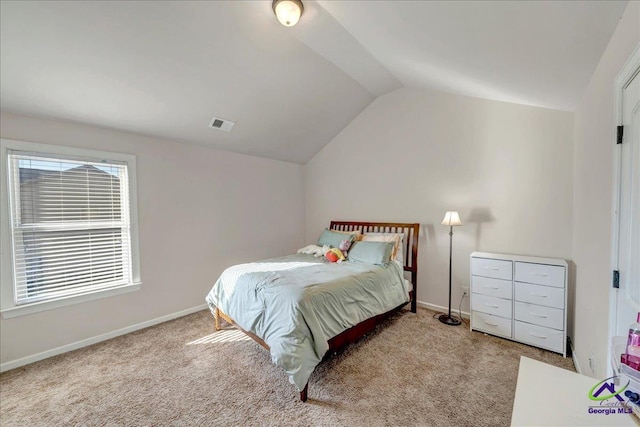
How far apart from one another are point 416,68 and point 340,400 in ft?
10.2

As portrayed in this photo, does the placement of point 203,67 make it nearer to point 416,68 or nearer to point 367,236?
point 416,68

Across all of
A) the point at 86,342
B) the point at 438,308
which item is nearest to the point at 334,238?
the point at 438,308

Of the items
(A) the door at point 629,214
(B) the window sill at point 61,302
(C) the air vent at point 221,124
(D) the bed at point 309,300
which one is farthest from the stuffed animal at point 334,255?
(A) the door at point 629,214

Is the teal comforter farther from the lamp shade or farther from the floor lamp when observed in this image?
the lamp shade

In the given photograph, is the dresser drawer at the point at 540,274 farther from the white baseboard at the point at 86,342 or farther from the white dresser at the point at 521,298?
the white baseboard at the point at 86,342

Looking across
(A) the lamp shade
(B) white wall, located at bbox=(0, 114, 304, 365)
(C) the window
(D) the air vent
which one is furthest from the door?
(C) the window

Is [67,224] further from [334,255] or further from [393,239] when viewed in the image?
[393,239]

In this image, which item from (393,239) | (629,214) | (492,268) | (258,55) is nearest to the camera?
(629,214)

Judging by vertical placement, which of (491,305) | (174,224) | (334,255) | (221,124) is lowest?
(491,305)

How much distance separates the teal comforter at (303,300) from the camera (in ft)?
6.46

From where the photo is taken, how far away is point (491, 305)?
111 inches

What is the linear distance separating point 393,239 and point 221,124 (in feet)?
8.64

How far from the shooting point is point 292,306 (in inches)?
80.7

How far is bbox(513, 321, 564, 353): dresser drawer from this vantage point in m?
2.46
